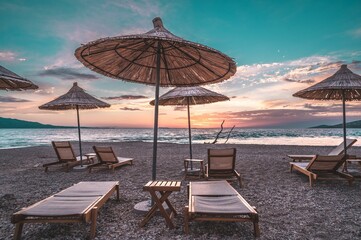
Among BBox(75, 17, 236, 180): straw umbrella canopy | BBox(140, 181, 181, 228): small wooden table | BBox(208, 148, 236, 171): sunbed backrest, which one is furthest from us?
BBox(208, 148, 236, 171): sunbed backrest

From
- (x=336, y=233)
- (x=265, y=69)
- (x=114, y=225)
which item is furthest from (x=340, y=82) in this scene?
(x=265, y=69)

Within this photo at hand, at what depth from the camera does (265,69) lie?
45.8 feet

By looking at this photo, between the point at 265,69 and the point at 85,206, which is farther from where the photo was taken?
the point at 265,69

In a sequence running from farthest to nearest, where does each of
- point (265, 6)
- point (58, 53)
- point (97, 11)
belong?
point (58, 53), point (265, 6), point (97, 11)

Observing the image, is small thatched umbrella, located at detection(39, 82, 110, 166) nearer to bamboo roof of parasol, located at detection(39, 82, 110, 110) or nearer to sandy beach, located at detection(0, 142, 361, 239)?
bamboo roof of parasol, located at detection(39, 82, 110, 110)

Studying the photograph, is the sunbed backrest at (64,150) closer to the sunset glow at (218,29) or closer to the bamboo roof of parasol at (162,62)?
the sunset glow at (218,29)

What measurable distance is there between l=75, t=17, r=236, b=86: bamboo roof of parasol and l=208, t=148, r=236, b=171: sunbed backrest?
216 centimetres

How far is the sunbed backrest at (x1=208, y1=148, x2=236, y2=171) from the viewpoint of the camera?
231 inches

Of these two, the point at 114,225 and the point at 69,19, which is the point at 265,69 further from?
the point at 114,225

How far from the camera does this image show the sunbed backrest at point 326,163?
5686mm

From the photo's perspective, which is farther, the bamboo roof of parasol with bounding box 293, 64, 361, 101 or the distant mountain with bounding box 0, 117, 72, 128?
the distant mountain with bounding box 0, 117, 72, 128

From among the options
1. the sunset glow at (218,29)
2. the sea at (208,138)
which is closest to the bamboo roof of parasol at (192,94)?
the sunset glow at (218,29)

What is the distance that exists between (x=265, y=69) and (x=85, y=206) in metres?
13.5

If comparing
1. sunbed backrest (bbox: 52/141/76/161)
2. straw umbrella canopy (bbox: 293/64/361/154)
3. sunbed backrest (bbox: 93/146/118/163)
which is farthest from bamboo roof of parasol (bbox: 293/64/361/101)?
sunbed backrest (bbox: 52/141/76/161)
